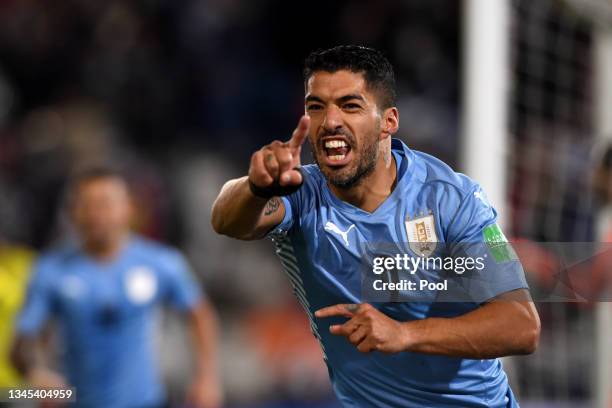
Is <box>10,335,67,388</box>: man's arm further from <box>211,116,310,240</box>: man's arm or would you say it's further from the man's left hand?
the man's left hand

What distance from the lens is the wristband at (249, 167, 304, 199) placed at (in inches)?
135

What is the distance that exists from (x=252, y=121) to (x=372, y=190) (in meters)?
7.38

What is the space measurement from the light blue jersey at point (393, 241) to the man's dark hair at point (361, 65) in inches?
13.2

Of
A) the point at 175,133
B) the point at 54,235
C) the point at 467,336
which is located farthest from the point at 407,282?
the point at 175,133

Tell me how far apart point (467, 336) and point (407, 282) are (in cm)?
39

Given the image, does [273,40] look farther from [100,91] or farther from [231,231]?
[231,231]

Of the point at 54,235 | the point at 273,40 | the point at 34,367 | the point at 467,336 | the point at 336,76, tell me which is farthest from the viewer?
the point at 273,40

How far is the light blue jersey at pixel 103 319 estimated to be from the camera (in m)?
6.96

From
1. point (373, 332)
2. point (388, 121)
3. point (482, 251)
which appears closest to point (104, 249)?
point (388, 121)

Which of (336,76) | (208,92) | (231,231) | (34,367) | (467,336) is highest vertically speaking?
(208,92)

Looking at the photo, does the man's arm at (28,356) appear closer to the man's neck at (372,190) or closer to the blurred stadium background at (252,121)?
the blurred stadium background at (252,121)

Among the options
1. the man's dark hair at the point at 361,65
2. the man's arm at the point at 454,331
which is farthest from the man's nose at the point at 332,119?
the man's arm at the point at 454,331

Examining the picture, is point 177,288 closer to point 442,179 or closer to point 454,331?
point 442,179

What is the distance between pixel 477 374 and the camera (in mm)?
3949
